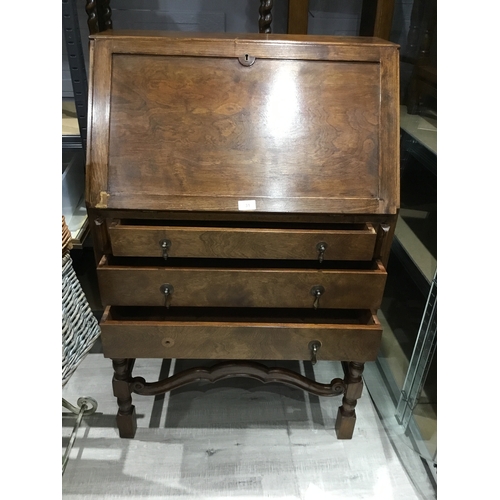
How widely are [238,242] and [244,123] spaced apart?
0.98 feet

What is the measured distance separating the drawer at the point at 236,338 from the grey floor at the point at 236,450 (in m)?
0.37

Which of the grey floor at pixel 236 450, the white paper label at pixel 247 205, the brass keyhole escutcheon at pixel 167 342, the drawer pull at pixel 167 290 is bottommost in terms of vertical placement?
the grey floor at pixel 236 450

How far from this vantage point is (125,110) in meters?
1.22

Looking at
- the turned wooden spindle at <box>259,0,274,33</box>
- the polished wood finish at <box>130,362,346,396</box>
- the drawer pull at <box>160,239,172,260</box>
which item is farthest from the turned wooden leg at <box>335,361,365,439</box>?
the turned wooden spindle at <box>259,0,274,33</box>

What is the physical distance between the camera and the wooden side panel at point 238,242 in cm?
119

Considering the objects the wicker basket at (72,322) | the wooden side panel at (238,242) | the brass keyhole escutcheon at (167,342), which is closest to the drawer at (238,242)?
the wooden side panel at (238,242)

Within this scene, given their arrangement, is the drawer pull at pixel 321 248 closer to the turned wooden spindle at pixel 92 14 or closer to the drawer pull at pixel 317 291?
the drawer pull at pixel 317 291

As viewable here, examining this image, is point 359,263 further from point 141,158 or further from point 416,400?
point 141,158

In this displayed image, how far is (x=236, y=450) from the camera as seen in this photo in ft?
4.87

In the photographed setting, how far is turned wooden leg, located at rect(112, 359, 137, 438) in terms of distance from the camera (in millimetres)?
1382

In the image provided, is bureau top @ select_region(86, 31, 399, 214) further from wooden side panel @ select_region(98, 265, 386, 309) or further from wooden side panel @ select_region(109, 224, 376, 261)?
wooden side panel @ select_region(98, 265, 386, 309)

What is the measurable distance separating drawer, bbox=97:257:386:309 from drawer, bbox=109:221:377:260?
0.13 feet
